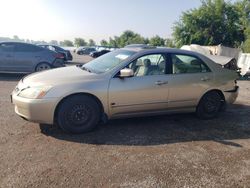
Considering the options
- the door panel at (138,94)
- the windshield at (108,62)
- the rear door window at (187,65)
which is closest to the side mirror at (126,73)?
the door panel at (138,94)

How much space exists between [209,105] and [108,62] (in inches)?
94.1

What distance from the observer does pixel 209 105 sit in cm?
602

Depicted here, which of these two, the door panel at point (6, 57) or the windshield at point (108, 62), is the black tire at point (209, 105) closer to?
the windshield at point (108, 62)

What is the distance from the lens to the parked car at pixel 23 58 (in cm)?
1081

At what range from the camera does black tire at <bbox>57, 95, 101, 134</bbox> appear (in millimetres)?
4707

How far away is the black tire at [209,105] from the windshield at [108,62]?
6.20 ft

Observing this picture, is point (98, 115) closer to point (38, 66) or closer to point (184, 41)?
point (38, 66)

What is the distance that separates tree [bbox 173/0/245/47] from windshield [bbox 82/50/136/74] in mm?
23859

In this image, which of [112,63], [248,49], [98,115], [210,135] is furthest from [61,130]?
[248,49]

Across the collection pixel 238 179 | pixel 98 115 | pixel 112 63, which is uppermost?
pixel 112 63

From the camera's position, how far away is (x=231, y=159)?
4.14 metres

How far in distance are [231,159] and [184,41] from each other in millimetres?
25865

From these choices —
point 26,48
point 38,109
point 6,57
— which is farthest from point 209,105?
point 6,57

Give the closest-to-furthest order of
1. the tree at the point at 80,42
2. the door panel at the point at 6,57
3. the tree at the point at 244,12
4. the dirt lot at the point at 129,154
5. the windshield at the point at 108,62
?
the dirt lot at the point at 129,154 < the windshield at the point at 108,62 < the door panel at the point at 6,57 < the tree at the point at 244,12 < the tree at the point at 80,42
